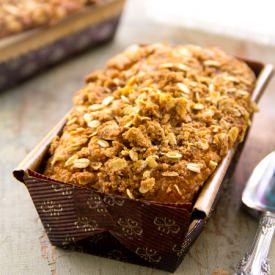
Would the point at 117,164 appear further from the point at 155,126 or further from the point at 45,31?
the point at 45,31

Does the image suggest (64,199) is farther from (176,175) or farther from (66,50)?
(66,50)

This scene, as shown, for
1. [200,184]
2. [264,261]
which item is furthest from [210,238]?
[200,184]

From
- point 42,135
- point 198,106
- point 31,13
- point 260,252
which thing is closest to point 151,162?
point 198,106

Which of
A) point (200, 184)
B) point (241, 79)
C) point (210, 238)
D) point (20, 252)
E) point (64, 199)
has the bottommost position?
point (20, 252)

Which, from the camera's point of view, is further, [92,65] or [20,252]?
[92,65]

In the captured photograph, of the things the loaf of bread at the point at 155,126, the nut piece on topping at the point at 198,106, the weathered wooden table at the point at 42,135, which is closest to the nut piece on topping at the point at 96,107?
the loaf of bread at the point at 155,126

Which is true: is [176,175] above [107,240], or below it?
above
